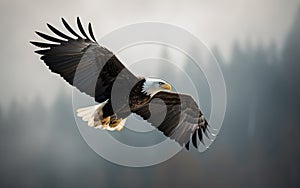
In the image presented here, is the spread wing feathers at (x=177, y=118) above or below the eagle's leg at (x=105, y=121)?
above

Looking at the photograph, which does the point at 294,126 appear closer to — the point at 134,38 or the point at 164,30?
the point at 164,30

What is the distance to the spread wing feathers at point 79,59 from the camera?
8.75 ft

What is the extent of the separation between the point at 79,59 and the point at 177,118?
39.4 inches

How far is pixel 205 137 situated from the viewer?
340 centimetres

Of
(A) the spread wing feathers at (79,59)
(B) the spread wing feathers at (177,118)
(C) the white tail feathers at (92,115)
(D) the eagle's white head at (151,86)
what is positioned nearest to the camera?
(A) the spread wing feathers at (79,59)

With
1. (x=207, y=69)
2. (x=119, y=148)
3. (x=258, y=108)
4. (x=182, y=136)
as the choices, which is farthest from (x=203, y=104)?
(x=182, y=136)

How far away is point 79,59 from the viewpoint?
8.88 feet

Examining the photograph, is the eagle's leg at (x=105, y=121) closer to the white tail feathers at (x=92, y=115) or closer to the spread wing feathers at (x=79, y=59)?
the white tail feathers at (x=92, y=115)

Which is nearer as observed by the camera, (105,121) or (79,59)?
(79,59)

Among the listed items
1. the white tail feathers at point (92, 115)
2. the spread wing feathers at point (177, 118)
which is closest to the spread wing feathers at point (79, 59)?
the white tail feathers at point (92, 115)

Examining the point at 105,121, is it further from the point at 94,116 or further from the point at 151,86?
the point at 151,86

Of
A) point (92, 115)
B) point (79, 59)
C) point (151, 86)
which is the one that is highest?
point (151, 86)

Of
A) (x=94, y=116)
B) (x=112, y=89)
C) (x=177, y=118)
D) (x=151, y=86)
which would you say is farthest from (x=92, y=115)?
(x=177, y=118)

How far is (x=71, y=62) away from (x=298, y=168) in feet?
14.1
